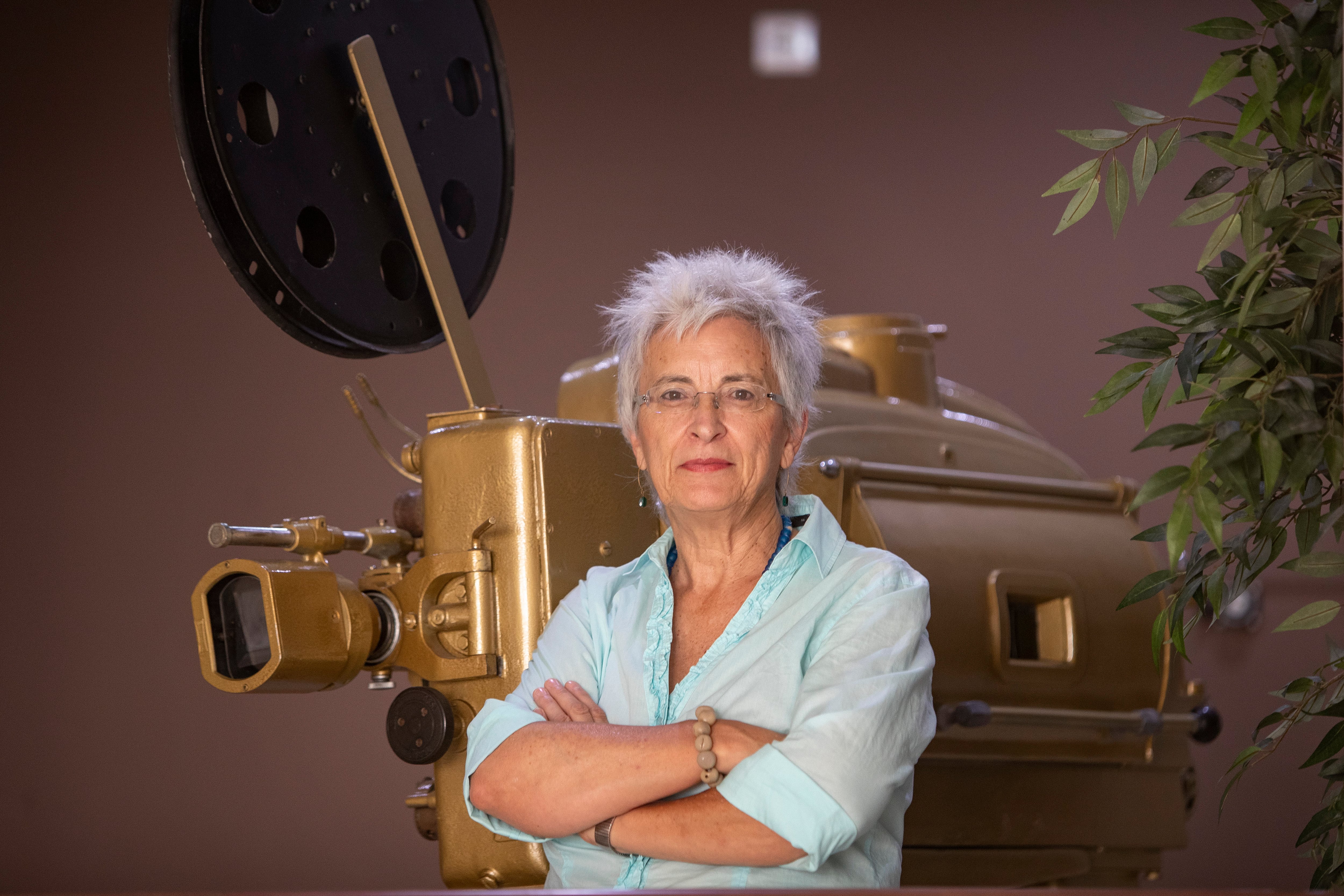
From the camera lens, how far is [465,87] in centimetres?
228

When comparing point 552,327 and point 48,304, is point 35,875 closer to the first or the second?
point 48,304

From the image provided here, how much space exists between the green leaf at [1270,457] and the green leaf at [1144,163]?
0.99ft

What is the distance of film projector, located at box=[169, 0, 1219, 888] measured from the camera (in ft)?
6.05

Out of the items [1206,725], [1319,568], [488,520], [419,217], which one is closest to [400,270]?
[419,217]

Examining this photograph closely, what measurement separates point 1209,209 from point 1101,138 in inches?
5.1

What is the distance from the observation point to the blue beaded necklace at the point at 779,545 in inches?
66.2

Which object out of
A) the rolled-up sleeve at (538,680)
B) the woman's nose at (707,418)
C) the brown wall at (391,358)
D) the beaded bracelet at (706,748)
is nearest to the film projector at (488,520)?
the rolled-up sleeve at (538,680)

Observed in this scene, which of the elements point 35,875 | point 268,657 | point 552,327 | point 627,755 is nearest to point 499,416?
point 268,657

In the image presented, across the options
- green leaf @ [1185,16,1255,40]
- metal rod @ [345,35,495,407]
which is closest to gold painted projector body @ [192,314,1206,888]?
metal rod @ [345,35,495,407]

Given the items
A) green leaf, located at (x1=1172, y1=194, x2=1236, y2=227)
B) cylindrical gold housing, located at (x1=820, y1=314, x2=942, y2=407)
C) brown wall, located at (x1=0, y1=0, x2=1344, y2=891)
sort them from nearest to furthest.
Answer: green leaf, located at (x1=1172, y1=194, x2=1236, y2=227), cylindrical gold housing, located at (x1=820, y1=314, x2=942, y2=407), brown wall, located at (x1=0, y1=0, x2=1344, y2=891)

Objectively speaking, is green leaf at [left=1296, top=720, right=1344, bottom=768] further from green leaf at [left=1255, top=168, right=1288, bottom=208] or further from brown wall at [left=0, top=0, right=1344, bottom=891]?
A: brown wall at [left=0, top=0, right=1344, bottom=891]

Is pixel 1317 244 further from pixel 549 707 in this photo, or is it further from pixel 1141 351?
pixel 549 707

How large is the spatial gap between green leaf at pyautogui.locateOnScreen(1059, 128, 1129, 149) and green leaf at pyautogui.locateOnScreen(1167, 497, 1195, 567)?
0.40 m

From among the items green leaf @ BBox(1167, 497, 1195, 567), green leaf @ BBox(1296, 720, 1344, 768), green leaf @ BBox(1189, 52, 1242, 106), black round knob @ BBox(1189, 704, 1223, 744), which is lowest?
black round knob @ BBox(1189, 704, 1223, 744)
